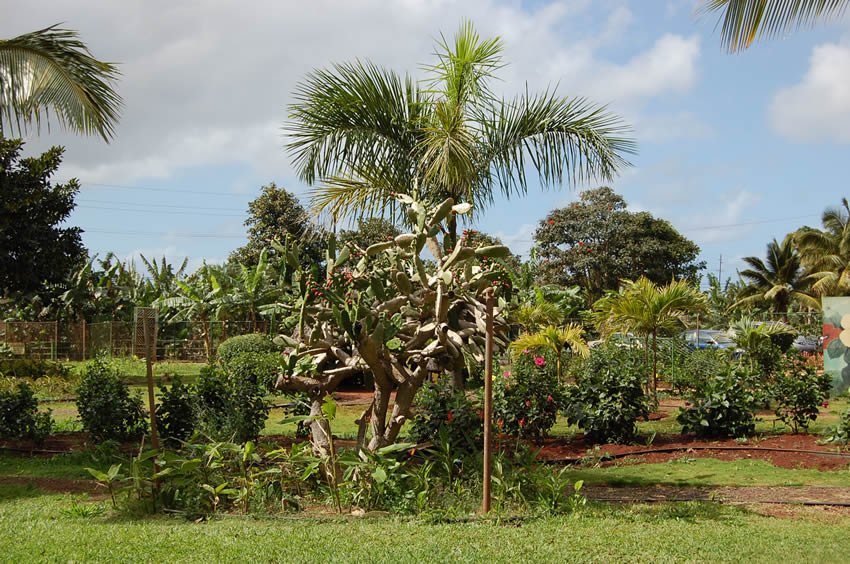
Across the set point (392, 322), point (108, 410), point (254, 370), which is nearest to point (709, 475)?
point (392, 322)

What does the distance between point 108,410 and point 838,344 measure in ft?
42.6

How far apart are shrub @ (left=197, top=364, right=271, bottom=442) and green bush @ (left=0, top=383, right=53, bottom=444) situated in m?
2.14

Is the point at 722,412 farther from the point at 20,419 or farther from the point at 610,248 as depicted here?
the point at 610,248

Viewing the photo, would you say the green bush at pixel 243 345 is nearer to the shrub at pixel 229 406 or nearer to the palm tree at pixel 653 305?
the palm tree at pixel 653 305

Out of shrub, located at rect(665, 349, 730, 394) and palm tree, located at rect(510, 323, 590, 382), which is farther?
shrub, located at rect(665, 349, 730, 394)

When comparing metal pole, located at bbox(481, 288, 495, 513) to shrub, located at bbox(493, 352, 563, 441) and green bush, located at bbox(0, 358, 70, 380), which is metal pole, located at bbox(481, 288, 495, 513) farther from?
green bush, located at bbox(0, 358, 70, 380)

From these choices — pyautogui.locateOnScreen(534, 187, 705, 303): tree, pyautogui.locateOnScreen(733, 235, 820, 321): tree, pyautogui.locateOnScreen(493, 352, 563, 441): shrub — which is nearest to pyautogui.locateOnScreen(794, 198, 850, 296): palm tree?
pyautogui.locateOnScreen(733, 235, 820, 321): tree

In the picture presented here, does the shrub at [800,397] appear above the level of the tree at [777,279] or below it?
below

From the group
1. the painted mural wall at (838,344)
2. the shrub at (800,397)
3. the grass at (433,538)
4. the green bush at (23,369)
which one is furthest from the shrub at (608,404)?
the green bush at (23,369)

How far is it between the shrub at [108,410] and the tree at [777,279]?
30.3m

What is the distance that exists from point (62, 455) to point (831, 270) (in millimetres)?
33408

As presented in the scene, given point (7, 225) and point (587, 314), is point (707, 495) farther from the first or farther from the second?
point (7, 225)

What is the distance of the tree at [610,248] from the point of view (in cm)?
3531

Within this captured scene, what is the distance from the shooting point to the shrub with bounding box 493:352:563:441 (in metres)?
10.1
